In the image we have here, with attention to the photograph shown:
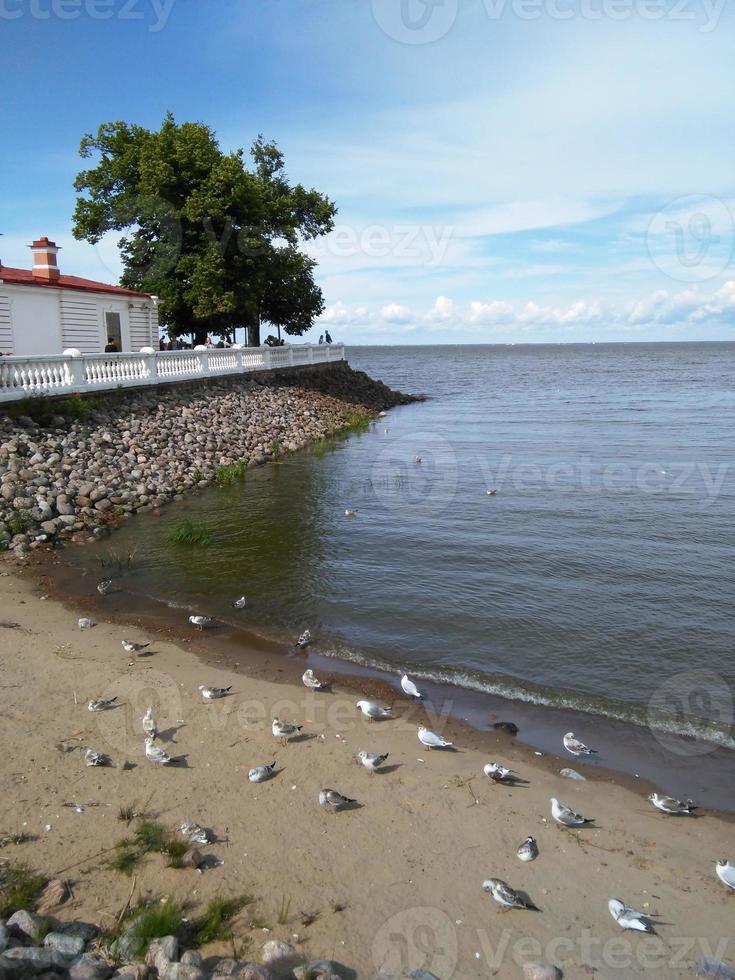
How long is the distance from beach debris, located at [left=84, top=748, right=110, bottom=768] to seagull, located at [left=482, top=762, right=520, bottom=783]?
377 cm

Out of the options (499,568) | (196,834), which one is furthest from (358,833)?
(499,568)

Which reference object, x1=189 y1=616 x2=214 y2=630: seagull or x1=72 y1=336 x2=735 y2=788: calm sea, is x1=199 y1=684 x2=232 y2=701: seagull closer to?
x1=72 y1=336 x2=735 y2=788: calm sea

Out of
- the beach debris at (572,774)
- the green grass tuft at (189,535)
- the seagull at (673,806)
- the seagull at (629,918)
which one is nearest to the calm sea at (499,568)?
the green grass tuft at (189,535)

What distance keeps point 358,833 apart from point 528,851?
1462mm

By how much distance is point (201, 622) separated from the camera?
11.0 meters

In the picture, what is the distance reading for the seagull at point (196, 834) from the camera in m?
6.07

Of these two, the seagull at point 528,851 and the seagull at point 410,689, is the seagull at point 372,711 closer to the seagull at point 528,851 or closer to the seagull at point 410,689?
the seagull at point 410,689

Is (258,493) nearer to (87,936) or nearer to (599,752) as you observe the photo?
(599,752)

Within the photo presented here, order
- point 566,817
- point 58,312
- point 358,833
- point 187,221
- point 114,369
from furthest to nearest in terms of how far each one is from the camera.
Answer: point 187,221, point 58,312, point 114,369, point 566,817, point 358,833

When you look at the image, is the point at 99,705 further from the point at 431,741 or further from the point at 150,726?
the point at 431,741

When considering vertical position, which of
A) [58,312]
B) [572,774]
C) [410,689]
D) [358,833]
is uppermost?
[58,312]

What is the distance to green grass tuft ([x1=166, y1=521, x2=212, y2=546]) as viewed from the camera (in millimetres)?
15383

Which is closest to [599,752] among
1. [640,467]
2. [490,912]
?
[490,912]

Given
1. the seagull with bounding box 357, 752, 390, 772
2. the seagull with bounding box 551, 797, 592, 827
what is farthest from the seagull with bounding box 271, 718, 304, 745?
the seagull with bounding box 551, 797, 592, 827
